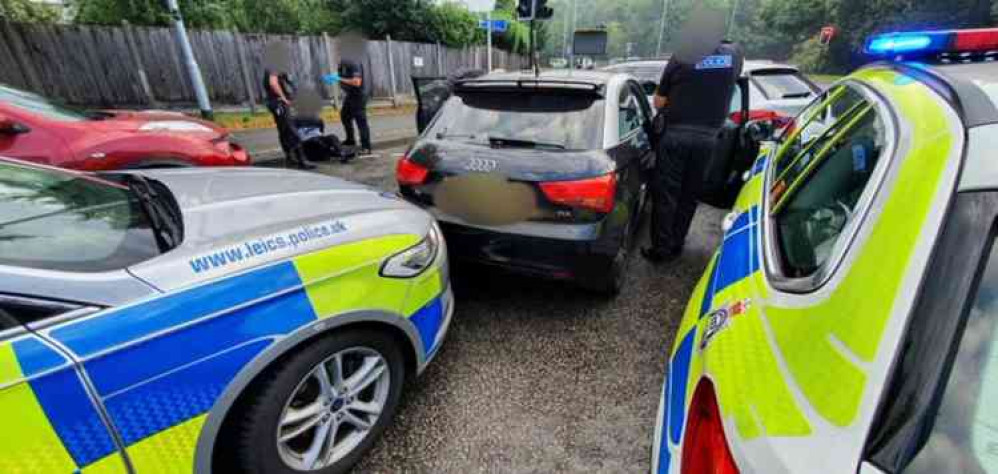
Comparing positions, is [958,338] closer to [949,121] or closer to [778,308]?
[778,308]

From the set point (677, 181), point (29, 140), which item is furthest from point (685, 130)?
point (29, 140)

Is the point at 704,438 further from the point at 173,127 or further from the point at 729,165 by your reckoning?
the point at 173,127

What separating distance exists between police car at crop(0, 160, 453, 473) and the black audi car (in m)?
0.48

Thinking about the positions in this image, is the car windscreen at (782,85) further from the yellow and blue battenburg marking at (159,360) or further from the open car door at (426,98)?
the yellow and blue battenburg marking at (159,360)

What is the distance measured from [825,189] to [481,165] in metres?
1.57

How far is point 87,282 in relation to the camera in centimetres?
110

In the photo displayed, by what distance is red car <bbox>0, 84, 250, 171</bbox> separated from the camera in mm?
3064

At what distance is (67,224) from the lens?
1349mm

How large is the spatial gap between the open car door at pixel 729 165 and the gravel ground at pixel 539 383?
2.24ft

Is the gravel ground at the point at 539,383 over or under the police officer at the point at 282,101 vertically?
under

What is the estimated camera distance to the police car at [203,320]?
1.01 m

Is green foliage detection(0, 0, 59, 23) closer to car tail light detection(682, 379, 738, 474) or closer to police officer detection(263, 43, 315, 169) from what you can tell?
police officer detection(263, 43, 315, 169)

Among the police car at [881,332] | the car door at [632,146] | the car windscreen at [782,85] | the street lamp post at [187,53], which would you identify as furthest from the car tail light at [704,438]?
the street lamp post at [187,53]

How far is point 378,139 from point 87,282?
25.6 ft
